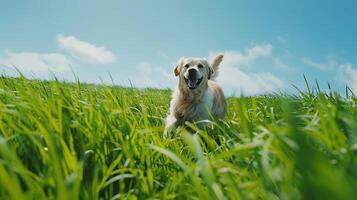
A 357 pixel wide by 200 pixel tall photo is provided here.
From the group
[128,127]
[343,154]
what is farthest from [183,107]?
[343,154]

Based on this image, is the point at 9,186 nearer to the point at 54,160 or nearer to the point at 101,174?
the point at 54,160

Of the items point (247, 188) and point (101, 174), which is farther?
point (101, 174)

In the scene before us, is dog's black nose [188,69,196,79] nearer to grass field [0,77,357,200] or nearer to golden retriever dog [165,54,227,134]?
golden retriever dog [165,54,227,134]

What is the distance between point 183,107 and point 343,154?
530 centimetres

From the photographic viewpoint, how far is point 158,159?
7.28 feet

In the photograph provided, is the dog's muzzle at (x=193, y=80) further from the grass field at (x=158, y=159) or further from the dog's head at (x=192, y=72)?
the grass field at (x=158, y=159)

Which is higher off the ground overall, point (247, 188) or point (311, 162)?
point (311, 162)

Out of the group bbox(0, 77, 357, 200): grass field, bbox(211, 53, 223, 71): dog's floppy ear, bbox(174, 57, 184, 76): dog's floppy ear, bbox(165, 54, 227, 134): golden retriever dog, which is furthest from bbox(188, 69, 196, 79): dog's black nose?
bbox(0, 77, 357, 200): grass field

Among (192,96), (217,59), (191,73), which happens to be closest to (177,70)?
(191,73)

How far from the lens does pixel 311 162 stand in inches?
30.6

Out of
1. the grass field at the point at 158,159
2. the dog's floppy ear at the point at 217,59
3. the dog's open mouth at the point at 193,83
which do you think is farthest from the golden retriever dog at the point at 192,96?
the grass field at the point at 158,159

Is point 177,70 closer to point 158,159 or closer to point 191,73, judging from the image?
point 191,73

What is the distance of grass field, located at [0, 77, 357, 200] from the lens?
3.27ft

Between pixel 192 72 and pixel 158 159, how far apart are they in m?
4.53
